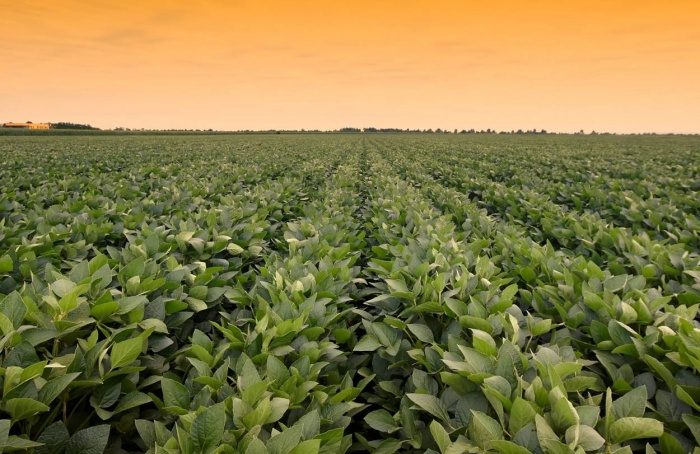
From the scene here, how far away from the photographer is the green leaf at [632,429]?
4.97 ft

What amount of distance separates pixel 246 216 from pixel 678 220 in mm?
6675

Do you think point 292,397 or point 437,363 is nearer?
point 292,397

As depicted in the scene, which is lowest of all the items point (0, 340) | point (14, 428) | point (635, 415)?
point (14, 428)

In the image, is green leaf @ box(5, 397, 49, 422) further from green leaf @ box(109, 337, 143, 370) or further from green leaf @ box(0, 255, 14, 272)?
green leaf @ box(0, 255, 14, 272)

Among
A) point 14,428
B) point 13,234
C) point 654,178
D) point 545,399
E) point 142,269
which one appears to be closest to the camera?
point 545,399

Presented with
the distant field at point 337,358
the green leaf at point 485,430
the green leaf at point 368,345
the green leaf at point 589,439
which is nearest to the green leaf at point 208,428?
the distant field at point 337,358

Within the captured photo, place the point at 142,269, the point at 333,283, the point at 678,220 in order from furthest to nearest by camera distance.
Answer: the point at 678,220 → the point at 333,283 → the point at 142,269

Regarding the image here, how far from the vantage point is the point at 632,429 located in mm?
1539

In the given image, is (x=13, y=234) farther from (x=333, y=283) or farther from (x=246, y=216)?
(x=333, y=283)

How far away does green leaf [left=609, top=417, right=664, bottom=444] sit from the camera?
4.97 ft

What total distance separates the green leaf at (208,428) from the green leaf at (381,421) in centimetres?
87

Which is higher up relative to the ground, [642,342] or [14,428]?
[642,342]

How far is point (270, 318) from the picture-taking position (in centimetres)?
241

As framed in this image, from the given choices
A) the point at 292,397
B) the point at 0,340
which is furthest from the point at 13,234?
the point at 292,397
